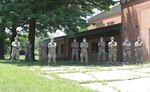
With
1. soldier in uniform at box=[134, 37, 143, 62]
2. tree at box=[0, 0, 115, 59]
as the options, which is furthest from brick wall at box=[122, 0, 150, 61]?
tree at box=[0, 0, 115, 59]

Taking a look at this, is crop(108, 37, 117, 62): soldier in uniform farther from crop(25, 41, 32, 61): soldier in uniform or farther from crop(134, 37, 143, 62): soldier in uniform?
crop(25, 41, 32, 61): soldier in uniform

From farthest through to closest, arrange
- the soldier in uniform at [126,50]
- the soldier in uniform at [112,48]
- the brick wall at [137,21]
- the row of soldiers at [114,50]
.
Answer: the brick wall at [137,21], the soldier in uniform at [126,50], the soldier in uniform at [112,48], the row of soldiers at [114,50]

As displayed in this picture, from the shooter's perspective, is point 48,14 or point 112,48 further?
point 48,14

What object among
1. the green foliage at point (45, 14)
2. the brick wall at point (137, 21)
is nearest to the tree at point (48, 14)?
the green foliage at point (45, 14)

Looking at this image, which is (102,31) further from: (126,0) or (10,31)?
(10,31)

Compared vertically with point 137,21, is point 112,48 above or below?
below

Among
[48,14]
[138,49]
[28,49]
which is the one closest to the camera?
[138,49]

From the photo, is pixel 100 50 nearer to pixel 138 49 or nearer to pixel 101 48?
pixel 101 48

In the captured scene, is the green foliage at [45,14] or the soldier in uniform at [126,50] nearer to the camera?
the green foliage at [45,14]

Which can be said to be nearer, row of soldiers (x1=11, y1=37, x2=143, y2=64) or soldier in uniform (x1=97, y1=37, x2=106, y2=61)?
row of soldiers (x1=11, y1=37, x2=143, y2=64)

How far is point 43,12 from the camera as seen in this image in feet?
79.5

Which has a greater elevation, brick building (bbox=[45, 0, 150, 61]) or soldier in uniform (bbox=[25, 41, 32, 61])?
brick building (bbox=[45, 0, 150, 61])

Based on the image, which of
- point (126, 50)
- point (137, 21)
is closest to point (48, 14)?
point (126, 50)

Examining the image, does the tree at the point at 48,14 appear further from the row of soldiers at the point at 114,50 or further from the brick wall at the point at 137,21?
the brick wall at the point at 137,21
